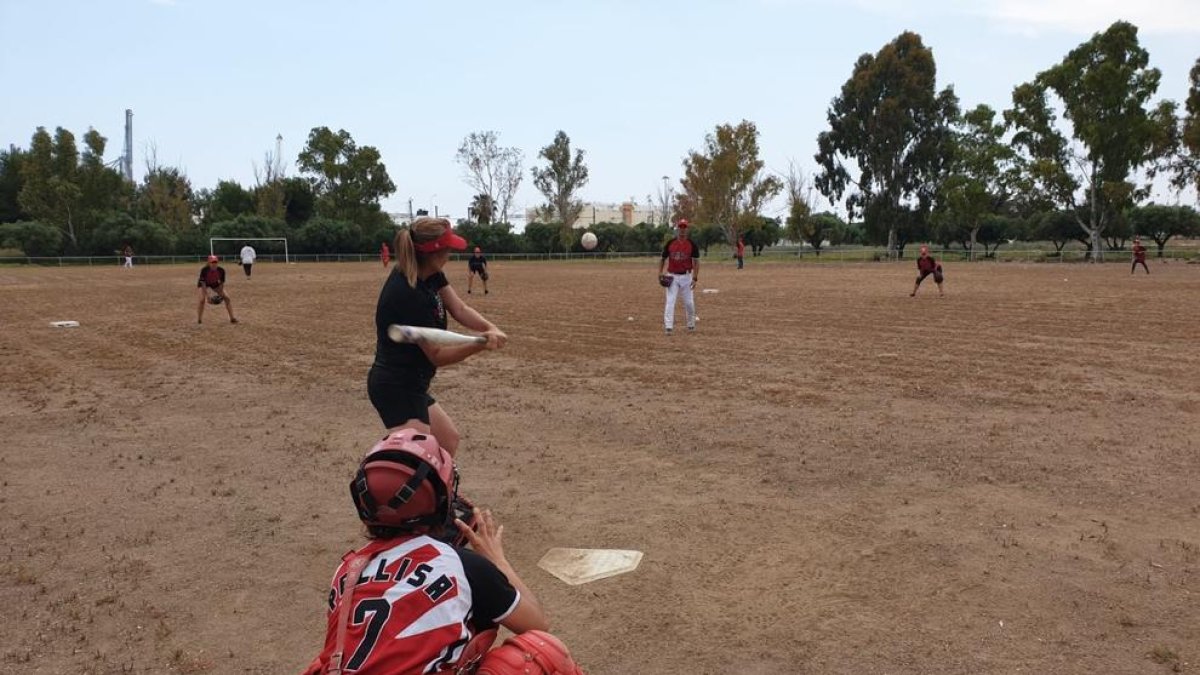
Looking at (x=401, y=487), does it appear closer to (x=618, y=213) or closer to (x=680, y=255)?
(x=680, y=255)

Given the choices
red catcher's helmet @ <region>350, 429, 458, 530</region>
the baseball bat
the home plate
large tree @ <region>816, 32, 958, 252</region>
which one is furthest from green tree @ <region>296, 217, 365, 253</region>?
red catcher's helmet @ <region>350, 429, 458, 530</region>

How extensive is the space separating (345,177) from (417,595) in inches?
3399

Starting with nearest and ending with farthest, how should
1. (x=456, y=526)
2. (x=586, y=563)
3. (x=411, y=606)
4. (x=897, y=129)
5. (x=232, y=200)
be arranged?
(x=411, y=606)
(x=456, y=526)
(x=586, y=563)
(x=897, y=129)
(x=232, y=200)

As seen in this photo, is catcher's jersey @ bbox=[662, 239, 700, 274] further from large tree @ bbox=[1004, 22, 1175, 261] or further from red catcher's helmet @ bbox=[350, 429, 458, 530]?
large tree @ bbox=[1004, 22, 1175, 261]

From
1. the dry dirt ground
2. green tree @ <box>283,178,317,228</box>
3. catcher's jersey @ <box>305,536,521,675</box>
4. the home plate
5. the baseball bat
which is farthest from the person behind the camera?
green tree @ <box>283,178,317,228</box>

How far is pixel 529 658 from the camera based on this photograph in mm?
2170

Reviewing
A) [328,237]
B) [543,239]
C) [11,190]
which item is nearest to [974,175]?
[543,239]

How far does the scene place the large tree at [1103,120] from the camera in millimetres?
51156

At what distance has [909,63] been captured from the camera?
6719cm

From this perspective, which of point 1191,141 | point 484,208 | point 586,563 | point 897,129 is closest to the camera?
point 586,563

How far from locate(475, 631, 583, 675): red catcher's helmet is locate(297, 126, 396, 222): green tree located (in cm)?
8284

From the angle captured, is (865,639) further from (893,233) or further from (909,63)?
(909,63)

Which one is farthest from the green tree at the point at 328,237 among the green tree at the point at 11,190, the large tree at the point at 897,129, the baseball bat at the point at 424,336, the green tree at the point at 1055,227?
the baseball bat at the point at 424,336

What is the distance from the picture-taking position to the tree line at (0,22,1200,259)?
172 ft
